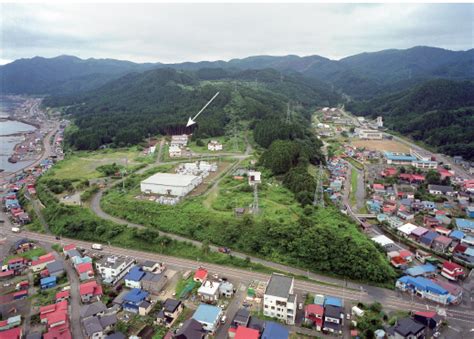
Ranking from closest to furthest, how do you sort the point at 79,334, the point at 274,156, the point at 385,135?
the point at 79,334
the point at 274,156
the point at 385,135

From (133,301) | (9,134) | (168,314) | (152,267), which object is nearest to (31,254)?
(152,267)

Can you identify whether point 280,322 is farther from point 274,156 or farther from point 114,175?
point 114,175

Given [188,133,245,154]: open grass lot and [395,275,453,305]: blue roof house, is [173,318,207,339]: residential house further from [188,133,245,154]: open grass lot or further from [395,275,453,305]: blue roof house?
[188,133,245,154]: open grass lot

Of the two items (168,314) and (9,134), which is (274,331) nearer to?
(168,314)

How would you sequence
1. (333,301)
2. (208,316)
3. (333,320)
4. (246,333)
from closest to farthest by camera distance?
1. (246,333)
2. (333,320)
3. (208,316)
4. (333,301)

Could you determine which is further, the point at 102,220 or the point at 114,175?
the point at 114,175

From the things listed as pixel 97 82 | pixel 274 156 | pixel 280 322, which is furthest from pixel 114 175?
pixel 97 82
